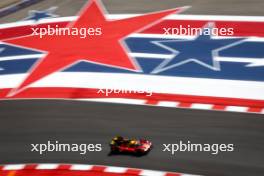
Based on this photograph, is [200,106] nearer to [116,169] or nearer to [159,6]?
[116,169]

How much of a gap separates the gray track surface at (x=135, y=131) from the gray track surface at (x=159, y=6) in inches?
226

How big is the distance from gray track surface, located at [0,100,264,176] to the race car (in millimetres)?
137

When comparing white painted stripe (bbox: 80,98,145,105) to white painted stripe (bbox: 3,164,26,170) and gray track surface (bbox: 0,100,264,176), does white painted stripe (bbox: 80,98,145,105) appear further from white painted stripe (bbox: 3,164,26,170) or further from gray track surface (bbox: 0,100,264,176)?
white painted stripe (bbox: 3,164,26,170)

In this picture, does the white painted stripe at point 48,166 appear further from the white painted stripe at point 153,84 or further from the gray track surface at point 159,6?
the gray track surface at point 159,6

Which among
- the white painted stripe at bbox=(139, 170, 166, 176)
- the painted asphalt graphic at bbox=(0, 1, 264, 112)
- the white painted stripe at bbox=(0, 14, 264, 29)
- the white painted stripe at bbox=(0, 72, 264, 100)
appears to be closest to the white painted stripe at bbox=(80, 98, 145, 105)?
the painted asphalt graphic at bbox=(0, 1, 264, 112)

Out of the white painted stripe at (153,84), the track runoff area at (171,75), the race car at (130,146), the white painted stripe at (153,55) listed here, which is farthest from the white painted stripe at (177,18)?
the race car at (130,146)

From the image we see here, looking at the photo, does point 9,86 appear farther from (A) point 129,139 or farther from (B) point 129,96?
(A) point 129,139

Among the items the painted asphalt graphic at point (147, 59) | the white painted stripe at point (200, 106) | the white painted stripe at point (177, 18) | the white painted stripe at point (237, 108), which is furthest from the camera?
the white painted stripe at point (177, 18)

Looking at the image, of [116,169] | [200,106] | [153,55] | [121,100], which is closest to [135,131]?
[116,169]

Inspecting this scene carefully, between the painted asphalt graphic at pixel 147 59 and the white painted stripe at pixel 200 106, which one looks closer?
the white painted stripe at pixel 200 106

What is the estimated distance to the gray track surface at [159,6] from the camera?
1716 centimetres

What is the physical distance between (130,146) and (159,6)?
7.95m

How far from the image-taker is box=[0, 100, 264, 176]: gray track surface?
10.8m

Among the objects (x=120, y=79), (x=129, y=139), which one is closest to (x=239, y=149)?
(x=129, y=139)
